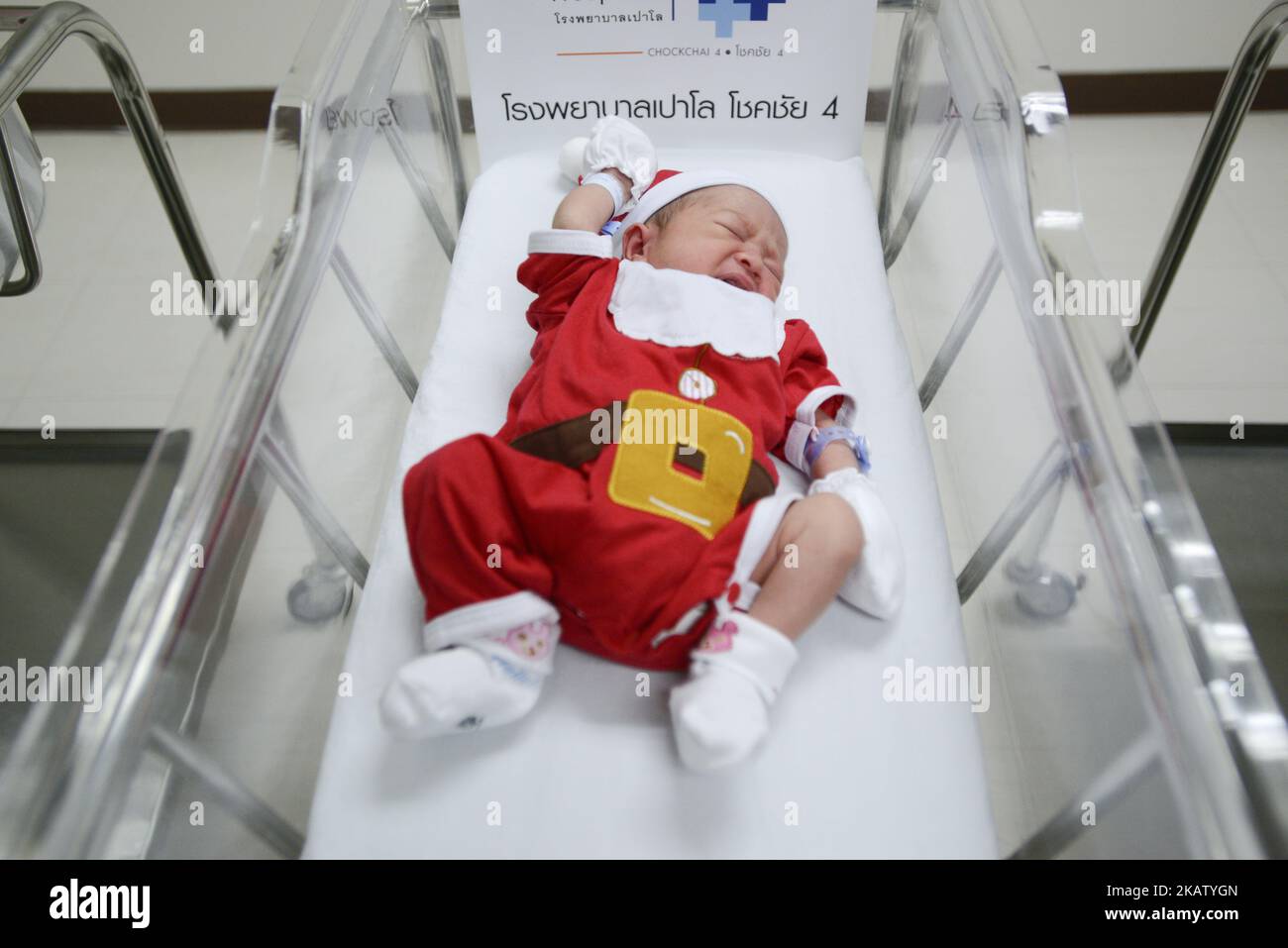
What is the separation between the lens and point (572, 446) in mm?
1168

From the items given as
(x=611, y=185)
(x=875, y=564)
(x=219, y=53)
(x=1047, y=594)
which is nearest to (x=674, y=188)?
(x=611, y=185)

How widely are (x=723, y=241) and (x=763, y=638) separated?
66 centimetres

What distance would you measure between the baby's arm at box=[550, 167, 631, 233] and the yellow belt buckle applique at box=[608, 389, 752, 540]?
42 centimetres

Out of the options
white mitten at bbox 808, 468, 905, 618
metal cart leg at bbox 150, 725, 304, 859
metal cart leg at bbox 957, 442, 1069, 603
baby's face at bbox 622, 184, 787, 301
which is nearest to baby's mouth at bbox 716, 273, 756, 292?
baby's face at bbox 622, 184, 787, 301

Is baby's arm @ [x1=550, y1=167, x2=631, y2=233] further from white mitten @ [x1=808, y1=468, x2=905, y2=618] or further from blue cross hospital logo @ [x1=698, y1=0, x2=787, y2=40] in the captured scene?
white mitten @ [x1=808, y1=468, x2=905, y2=618]

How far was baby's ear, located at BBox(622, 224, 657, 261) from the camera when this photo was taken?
1.47m

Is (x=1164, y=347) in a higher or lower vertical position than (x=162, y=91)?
lower

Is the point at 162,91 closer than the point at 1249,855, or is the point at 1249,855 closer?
the point at 1249,855

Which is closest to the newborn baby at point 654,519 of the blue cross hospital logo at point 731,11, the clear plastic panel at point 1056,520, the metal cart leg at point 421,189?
the clear plastic panel at point 1056,520

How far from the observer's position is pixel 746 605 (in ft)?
3.59

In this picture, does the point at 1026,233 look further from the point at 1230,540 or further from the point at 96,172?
the point at 96,172
